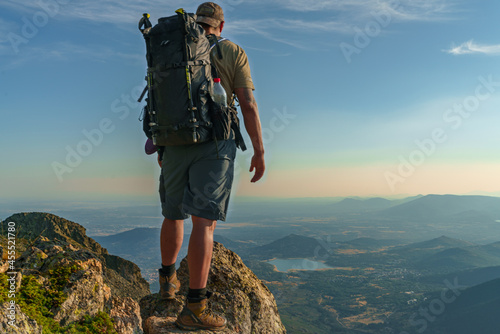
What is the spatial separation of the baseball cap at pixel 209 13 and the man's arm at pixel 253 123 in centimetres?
102

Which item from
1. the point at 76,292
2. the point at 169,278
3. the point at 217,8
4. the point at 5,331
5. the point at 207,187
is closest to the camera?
the point at 5,331

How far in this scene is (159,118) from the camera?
15.2ft

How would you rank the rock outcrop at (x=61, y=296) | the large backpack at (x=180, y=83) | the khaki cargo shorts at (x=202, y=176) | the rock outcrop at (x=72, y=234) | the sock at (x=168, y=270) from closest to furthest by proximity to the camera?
the rock outcrop at (x=61, y=296) < the large backpack at (x=180, y=83) < the khaki cargo shorts at (x=202, y=176) < the sock at (x=168, y=270) < the rock outcrop at (x=72, y=234)

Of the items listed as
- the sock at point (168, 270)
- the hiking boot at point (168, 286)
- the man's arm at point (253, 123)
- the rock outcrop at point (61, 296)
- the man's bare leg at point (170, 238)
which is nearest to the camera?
the rock outcrop at point (61, 296)

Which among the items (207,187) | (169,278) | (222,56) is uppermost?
(222,56)

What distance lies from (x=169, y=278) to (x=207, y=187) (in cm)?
217

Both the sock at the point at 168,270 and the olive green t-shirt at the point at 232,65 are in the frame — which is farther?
the sock at the point at 168,270

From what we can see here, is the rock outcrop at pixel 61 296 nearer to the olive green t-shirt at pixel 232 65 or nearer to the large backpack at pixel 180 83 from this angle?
the large backpack at pixel 180 83

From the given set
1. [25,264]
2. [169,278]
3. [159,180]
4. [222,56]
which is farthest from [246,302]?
[222,56]

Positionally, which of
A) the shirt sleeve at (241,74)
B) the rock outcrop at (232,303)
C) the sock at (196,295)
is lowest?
the rock outcrop at (232,303)

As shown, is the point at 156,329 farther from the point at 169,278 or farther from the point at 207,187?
the point at 207,187

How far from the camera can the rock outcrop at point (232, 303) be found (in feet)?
18.8

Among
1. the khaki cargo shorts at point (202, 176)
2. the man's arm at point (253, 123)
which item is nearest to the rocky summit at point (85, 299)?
the khaki cargo shorts at point (202, 176)

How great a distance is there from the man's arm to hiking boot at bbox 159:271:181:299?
2.48 m
